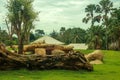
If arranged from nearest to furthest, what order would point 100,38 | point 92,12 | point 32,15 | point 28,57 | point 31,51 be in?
point 28,57 < point 31,51 < point 32,15 < point 100,38 < point 92,12

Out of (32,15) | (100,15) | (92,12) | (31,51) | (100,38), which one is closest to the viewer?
(31,51)

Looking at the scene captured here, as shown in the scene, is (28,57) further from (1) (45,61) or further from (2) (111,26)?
(2) (111,26)

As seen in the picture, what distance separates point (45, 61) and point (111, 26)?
6519 centimetres

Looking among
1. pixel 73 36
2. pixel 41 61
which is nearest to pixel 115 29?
pixel 73 36

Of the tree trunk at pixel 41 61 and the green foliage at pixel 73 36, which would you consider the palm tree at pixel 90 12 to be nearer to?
the green foliage at pixel 73 36

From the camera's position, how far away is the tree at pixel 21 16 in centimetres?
4978

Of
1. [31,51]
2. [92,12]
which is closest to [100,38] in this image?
[92,12]

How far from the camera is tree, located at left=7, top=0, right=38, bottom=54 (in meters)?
49.8

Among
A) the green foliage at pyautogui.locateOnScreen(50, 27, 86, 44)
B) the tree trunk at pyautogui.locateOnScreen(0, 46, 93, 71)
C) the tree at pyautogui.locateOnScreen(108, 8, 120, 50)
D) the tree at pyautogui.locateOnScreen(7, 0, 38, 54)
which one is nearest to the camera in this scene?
the tree trunk at pyautogui.locateOnScreen(0, 46, 93, 71)

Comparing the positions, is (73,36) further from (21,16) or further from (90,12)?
(21,16)

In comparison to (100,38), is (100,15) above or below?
above

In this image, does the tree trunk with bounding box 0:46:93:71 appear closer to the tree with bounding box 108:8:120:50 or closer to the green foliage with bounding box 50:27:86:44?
the tree with bounding box 108:8:120:50

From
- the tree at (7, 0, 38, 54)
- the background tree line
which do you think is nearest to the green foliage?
the background tree line

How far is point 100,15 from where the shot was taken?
108 metres
